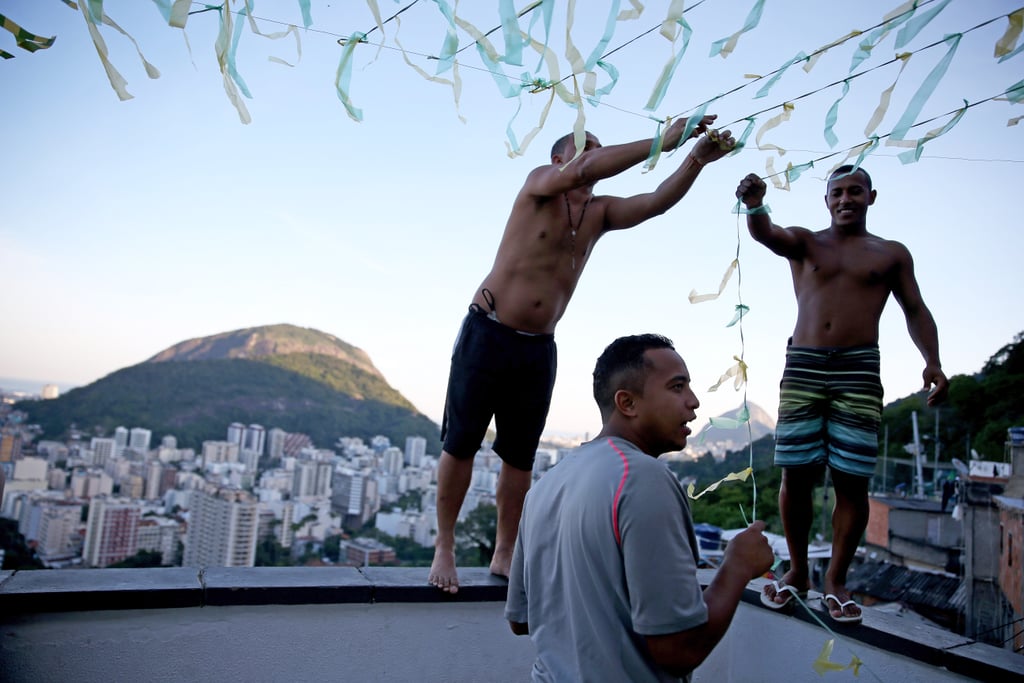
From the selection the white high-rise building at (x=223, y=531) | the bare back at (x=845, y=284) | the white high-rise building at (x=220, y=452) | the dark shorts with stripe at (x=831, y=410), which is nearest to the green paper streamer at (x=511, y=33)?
the bare back at (x=845, y=284)

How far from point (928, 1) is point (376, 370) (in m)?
84.5

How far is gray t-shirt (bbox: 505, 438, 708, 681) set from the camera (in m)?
1.14

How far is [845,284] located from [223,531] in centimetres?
3874

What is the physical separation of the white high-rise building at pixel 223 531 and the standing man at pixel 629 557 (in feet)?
122

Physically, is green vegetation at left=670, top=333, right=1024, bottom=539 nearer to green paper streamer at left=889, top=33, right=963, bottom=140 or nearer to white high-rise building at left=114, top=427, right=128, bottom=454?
green paper streamer at left=889, top=33, right=963, bottom=140

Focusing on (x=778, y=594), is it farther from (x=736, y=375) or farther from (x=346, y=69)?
(x=346, y=69)

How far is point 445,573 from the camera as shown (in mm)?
2578

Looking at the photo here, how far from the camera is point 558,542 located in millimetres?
1320

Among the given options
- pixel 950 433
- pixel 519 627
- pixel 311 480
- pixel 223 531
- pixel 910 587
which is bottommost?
pixel 223 531

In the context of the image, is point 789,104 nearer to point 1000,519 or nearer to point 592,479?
point 592,479

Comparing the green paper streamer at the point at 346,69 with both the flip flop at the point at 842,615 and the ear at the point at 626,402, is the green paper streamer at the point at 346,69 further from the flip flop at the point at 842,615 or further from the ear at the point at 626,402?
the flip flop at the point at 842,615

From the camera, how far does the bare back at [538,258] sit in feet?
8.29

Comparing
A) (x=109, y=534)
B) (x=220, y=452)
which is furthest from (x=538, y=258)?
(x=220, y=452)

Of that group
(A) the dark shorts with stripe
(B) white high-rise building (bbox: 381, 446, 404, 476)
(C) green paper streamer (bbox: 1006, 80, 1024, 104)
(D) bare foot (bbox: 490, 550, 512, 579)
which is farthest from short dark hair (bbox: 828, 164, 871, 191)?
(B) white high-rise building (bbox: 381, 446, 404, 476)
